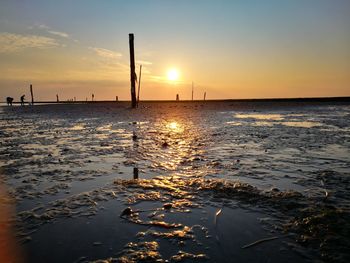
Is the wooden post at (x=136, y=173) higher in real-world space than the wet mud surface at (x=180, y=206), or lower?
lower

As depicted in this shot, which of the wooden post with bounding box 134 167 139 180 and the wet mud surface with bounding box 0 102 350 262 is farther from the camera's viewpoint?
the wooden post with bounding box 134 167 139 180

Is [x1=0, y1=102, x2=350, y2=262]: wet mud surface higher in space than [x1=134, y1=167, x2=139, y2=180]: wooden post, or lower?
higher

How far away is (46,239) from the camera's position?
269cm

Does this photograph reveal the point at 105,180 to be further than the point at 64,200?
Yes

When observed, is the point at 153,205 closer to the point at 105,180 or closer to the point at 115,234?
the point at 115,234

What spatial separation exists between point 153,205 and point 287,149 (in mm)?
4982

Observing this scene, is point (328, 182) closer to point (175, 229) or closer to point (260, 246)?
point (260, 246)

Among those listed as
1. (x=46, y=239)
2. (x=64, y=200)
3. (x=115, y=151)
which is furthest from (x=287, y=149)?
(x=46, y=239)

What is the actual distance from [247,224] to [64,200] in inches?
93.3

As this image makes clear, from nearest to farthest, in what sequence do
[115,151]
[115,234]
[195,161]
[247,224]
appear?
[115,234]
[247,224]
[195,161]
[115,151]

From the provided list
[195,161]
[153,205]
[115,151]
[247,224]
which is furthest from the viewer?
[115,151]

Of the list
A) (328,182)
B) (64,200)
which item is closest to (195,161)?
(328,182)

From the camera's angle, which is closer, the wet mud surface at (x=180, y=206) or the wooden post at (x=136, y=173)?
the wet mud surface at (x=180, y=206)

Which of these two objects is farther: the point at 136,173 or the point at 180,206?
the point at 136,173
